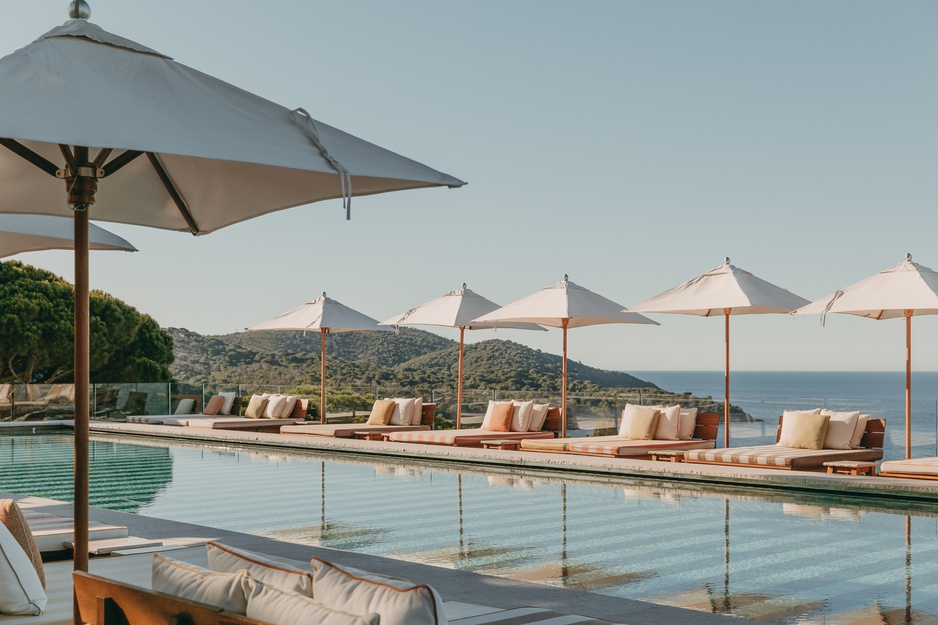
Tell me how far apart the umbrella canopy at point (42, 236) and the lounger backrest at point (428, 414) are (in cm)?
1124

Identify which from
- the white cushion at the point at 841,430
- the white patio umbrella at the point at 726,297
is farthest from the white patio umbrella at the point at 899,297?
the white patio umbrella at the point at 726,297

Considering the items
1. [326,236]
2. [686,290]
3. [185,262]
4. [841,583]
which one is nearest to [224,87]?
[841,583]

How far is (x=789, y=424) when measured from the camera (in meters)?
12.3

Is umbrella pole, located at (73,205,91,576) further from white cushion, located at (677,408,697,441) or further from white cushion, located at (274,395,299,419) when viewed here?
white cushion, located at (274,395,299,419)

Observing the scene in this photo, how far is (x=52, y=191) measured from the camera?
16.5ft

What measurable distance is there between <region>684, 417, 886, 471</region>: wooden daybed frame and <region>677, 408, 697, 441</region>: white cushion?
1.46 m

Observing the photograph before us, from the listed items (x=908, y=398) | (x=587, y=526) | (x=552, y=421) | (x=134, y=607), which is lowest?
(x=587, y=526)

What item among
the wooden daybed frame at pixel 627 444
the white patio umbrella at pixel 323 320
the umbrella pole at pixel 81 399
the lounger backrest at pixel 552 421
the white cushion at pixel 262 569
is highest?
the white patio umbrella at pixel 323 320

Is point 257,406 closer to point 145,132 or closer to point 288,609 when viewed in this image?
point 145,132

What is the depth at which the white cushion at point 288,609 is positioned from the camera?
8.30ft

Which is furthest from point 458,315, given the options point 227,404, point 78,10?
point 78,10

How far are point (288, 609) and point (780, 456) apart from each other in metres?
9.43

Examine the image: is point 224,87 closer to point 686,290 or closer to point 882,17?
point 686,290

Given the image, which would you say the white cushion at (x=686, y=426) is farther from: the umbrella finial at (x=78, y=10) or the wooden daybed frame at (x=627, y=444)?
the umbrella finial at (x=78, y=10)
